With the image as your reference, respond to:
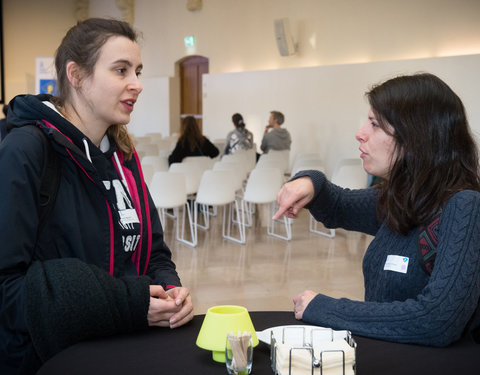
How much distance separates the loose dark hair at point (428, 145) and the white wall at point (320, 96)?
28.3 feet

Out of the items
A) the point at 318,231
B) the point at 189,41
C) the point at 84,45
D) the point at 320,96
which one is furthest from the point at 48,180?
the point at 189,41

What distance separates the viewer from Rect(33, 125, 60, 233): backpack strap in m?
1.59

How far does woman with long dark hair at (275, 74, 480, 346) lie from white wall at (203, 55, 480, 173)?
28.3 ft

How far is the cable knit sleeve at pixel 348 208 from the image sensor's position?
80.7 inches

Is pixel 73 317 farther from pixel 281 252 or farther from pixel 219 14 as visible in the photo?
pixel 219 14

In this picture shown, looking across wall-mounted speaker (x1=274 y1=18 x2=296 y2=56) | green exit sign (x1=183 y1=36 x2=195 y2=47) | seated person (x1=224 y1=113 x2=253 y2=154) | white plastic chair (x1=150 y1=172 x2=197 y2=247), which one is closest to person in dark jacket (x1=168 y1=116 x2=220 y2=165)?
seated person (x1=224 y1=113 x2=253 y2=154)

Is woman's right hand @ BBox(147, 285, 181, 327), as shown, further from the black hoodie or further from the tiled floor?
the tiled floor

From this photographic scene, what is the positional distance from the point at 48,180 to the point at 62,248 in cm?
20

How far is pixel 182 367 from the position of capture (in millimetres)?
1323

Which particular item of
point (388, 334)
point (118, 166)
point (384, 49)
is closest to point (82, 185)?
point (118, 166)

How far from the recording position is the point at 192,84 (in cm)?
1827

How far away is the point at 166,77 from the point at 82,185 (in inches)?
671

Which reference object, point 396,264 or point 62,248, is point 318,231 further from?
point 62,248

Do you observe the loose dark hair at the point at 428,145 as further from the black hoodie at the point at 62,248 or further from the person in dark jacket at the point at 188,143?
the person in dark jacket at the point at 188,143
